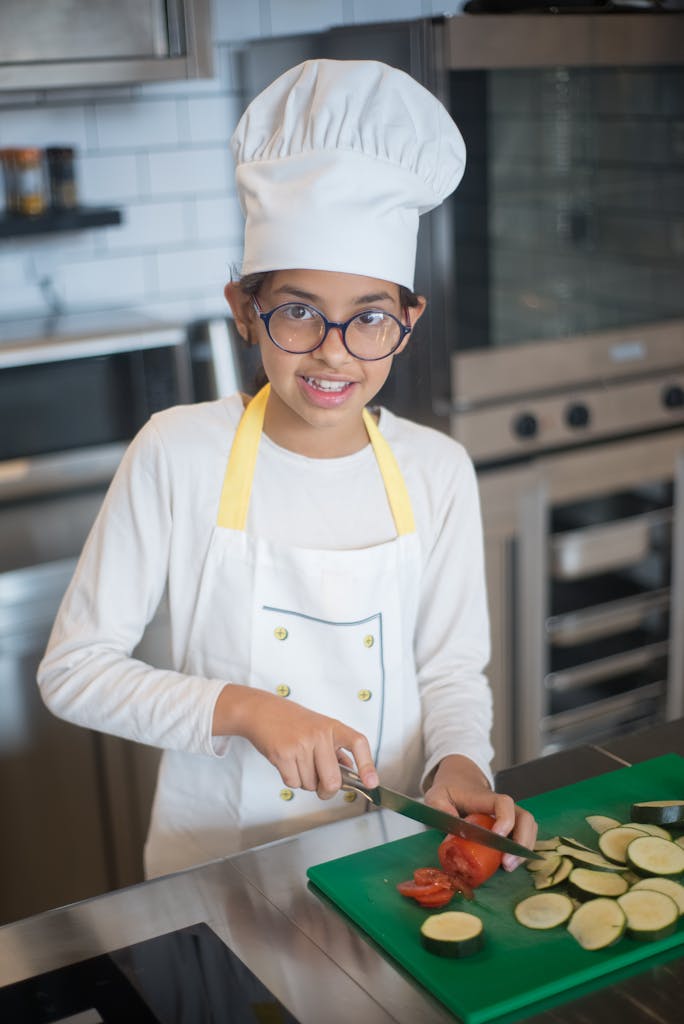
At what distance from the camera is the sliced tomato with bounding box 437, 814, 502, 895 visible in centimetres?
97

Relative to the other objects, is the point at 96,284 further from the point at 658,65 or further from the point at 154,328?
the point at 658,65

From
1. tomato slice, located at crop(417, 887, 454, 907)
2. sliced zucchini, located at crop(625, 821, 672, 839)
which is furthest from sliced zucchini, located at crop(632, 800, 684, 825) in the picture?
tomato slice, located at crop(417, 887, 454, 907)

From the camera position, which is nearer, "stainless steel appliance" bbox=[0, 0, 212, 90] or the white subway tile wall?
"stainless steel appliance" bbox=[0, 0, 212, 90]

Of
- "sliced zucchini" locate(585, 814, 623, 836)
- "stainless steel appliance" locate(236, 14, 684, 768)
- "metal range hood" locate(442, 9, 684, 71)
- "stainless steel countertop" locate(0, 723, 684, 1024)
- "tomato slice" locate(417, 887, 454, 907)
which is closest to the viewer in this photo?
"stainless steel countertop" locate(0, 723, 684, 1024)

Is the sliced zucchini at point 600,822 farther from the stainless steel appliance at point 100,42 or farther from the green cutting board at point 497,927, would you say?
the stainless steel appliance at point 100,42

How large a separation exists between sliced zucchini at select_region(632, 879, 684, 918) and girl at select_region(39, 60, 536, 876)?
106 millimetres

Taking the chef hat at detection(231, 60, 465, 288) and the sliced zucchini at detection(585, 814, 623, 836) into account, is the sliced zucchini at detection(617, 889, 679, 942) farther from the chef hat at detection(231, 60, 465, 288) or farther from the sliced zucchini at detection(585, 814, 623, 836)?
the chef hat at detection(231, 60, 465, 288)

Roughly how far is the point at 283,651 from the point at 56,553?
762mm

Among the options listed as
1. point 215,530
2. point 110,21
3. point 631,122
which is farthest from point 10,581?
point 631,122

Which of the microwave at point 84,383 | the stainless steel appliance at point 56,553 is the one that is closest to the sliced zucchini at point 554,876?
the stainless steel appliance at point 56,553

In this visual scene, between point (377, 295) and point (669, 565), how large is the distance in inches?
61.9

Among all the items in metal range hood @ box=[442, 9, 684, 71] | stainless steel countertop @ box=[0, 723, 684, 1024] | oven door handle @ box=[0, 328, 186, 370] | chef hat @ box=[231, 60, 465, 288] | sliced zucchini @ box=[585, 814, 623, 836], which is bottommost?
stainless steel countertop @ box=[0, 723, 684, 1024]

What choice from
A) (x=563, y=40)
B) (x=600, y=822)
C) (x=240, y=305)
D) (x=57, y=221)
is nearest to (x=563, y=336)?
(x=563, y=40)

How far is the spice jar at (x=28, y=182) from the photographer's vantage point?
6.74 feet
